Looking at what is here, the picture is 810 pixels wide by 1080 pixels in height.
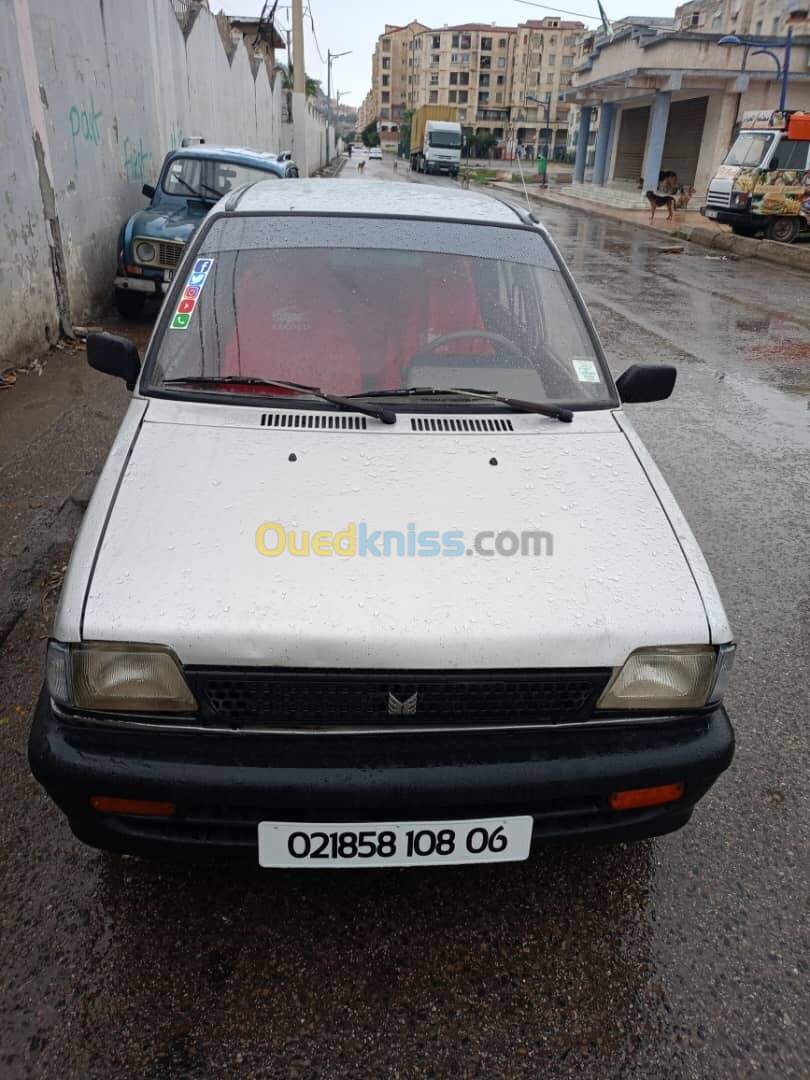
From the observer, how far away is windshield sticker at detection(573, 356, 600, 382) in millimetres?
2922

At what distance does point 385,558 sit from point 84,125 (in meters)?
9.16

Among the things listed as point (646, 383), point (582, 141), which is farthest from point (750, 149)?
point (582, 141)

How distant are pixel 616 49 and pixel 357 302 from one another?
37935 mm

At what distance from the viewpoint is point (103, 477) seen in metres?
2.38

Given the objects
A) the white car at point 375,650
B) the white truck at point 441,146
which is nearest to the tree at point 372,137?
the white truck at point 441,146

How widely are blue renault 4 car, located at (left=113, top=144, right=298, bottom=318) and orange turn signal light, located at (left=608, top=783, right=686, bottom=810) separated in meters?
7.87

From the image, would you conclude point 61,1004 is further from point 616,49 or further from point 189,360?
point 616,49

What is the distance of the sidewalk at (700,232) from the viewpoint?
56.8 ft

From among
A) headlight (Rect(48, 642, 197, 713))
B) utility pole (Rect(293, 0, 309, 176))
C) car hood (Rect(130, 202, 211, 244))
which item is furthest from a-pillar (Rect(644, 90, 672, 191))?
headlight (Rect(48, 642, 197, 713))

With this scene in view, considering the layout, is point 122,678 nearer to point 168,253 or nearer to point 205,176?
point 168,253

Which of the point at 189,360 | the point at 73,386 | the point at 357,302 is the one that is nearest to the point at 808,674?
the point at 357,302

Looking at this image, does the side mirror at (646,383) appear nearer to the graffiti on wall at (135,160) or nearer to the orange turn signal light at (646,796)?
the orange turn signal light at (646,796)

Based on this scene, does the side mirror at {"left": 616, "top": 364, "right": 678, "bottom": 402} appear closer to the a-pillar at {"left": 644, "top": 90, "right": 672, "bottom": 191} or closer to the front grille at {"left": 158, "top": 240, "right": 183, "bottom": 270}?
the front grille at {"left": 158, "top": 240, "right": 183, "bottom": 270}

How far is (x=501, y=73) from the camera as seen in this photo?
11531 cm
